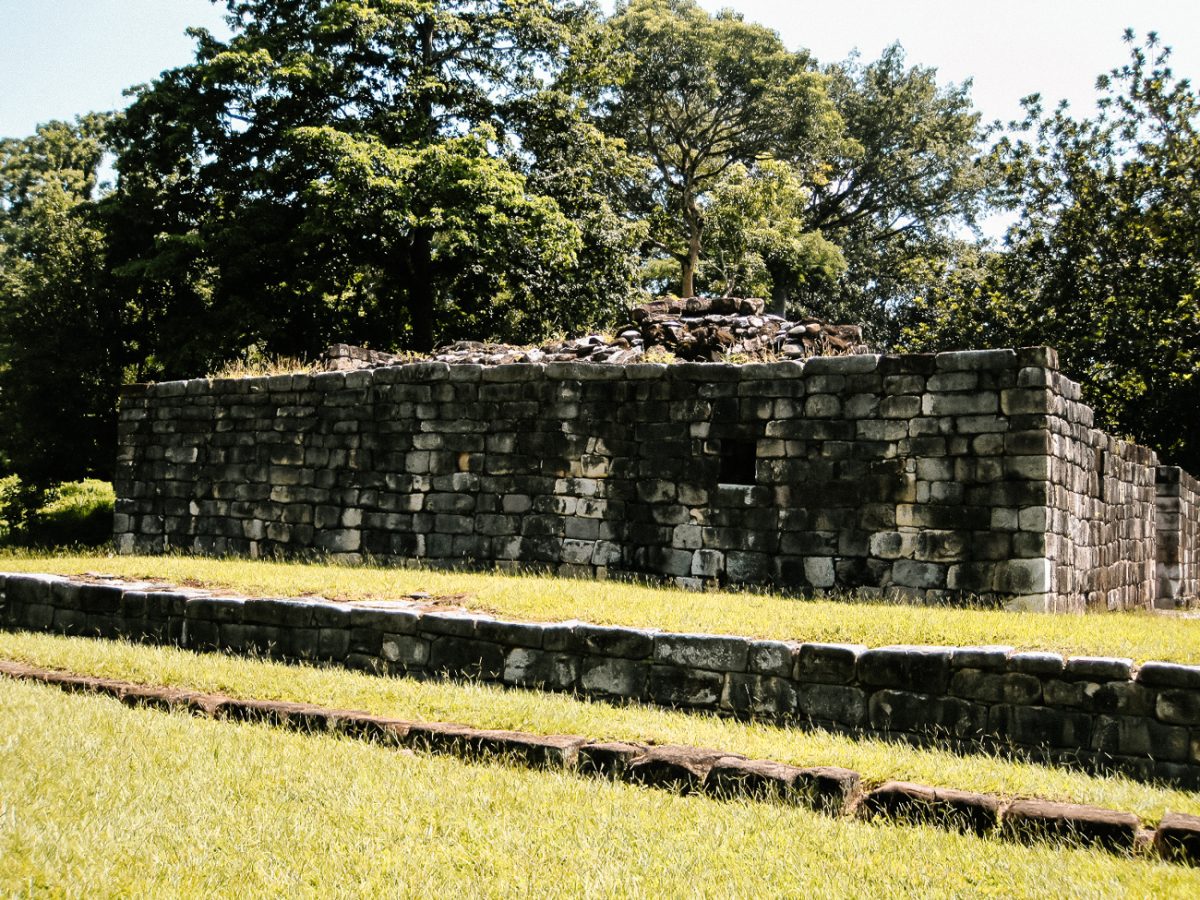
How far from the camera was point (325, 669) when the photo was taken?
797 cm

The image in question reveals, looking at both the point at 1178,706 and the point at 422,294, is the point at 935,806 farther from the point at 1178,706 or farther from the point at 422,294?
the point at 422,294

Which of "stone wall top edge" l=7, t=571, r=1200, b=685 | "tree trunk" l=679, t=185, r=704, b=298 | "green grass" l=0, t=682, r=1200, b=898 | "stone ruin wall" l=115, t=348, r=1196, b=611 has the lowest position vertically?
"green grass" l=0, t=682, r=1200, b=898

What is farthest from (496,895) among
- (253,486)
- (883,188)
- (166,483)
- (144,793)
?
(883,188)

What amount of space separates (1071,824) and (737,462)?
710cm

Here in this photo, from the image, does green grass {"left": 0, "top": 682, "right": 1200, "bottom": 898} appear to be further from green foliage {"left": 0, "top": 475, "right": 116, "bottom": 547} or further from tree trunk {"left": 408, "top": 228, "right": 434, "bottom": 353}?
tree trunk {"left": 408, "top": 228, "right": 434, "bottom": 353}

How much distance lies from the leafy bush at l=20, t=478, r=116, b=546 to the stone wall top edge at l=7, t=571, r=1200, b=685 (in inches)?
469

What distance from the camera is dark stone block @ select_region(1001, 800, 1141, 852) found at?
4.25m

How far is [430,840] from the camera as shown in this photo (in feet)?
13.7

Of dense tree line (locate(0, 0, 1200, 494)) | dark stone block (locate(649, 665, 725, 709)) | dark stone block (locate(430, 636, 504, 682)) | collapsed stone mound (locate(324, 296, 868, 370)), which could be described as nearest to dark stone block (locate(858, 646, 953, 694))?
dark stone block (locate(649, 665, 725, 709))

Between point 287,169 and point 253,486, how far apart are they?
928 centimetres

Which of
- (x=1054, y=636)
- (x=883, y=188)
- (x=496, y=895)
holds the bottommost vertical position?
(x=496, y=895)

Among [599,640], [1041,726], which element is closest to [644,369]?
[599,640]

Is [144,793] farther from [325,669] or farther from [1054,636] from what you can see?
[1054,636]

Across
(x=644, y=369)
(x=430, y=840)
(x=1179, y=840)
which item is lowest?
(x=430, y=840)
